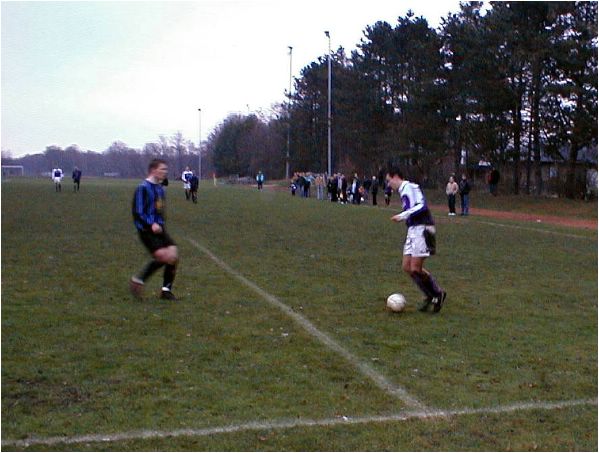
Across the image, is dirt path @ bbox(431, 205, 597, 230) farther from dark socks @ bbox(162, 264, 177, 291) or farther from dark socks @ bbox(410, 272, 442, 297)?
dark socks @ bbox(162, 264, 177, 291)

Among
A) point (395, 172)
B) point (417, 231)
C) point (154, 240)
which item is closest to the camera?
point (417, 231)

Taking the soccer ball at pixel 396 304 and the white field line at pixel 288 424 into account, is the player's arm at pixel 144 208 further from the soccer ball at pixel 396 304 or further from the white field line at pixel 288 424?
the white field line at pixel 288 424

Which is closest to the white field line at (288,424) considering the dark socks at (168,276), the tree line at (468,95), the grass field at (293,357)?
the grass field at (293,357)

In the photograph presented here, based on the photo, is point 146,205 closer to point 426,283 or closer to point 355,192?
point 426,283

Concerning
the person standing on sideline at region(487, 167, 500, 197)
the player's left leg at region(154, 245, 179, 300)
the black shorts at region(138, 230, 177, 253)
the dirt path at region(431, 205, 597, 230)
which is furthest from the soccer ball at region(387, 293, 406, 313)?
the person standing on sideline at region(487, 167, 500, 197)

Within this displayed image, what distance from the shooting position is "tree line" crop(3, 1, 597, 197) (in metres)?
38.4

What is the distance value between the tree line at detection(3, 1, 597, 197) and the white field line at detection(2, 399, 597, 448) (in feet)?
111

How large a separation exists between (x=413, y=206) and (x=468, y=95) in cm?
3543

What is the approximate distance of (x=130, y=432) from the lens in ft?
17.6

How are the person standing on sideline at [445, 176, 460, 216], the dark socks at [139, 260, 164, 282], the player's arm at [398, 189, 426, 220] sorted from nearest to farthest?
the player's arm at [398, 189, 426, 220]
the dark socks at [139, 260, 164, 282]
the person standing on sideline at [445, 176, 460, 216]

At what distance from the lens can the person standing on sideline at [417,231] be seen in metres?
9.58

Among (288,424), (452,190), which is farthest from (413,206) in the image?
(452,190)

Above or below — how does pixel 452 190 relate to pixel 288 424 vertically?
above

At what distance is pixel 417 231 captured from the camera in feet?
31.8
